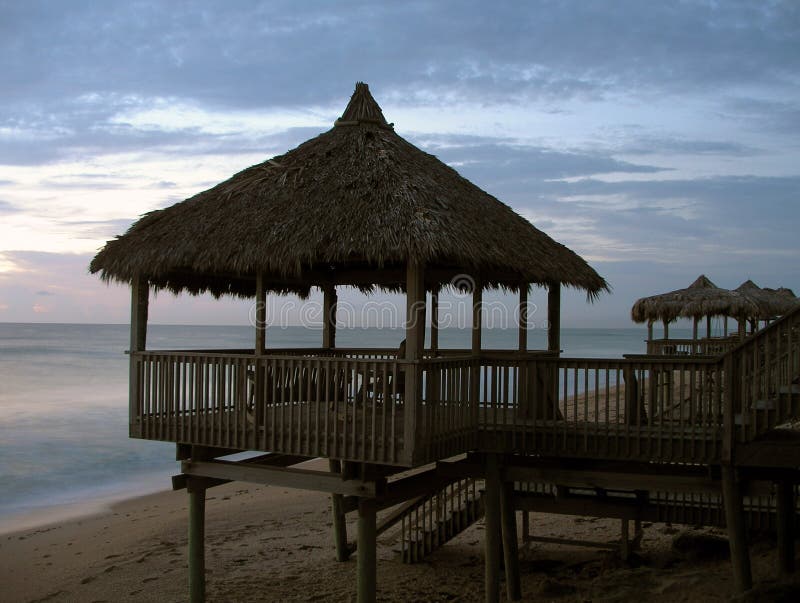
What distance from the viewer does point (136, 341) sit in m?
9.45

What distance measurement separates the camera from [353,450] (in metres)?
7.75

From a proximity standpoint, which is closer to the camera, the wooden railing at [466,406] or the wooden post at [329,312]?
the wooden railing at [466,406]

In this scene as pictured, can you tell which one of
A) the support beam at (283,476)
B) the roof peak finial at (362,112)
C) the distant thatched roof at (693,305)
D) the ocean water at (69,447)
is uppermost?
the roof peak finial at (362,112)

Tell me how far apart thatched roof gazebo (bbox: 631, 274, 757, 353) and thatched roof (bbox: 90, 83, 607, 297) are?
1392 cm

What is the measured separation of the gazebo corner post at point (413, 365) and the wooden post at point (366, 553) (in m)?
1.13

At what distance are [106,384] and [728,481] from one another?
48.3 metres

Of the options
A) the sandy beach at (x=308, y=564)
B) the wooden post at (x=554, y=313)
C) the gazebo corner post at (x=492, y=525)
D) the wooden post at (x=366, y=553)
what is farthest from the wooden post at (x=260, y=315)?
the sandy beach at (x=308, y=564)

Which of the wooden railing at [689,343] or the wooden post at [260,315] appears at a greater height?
the wooden post at [260,315]

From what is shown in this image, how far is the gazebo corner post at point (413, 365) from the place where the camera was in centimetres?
743

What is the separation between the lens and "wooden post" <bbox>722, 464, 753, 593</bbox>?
7977mm

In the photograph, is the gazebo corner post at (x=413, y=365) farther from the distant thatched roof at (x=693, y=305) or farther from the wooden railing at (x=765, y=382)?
the distant thatched roof at (x=693, y=305)

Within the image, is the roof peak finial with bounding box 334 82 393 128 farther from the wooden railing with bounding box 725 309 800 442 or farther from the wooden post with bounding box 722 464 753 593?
the wooden post with bounding box 722 464 753 593

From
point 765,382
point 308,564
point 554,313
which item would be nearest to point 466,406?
point 554,313

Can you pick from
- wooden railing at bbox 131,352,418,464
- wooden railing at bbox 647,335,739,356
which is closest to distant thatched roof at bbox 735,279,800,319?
wooden railing at bbox 647,335,739,356
